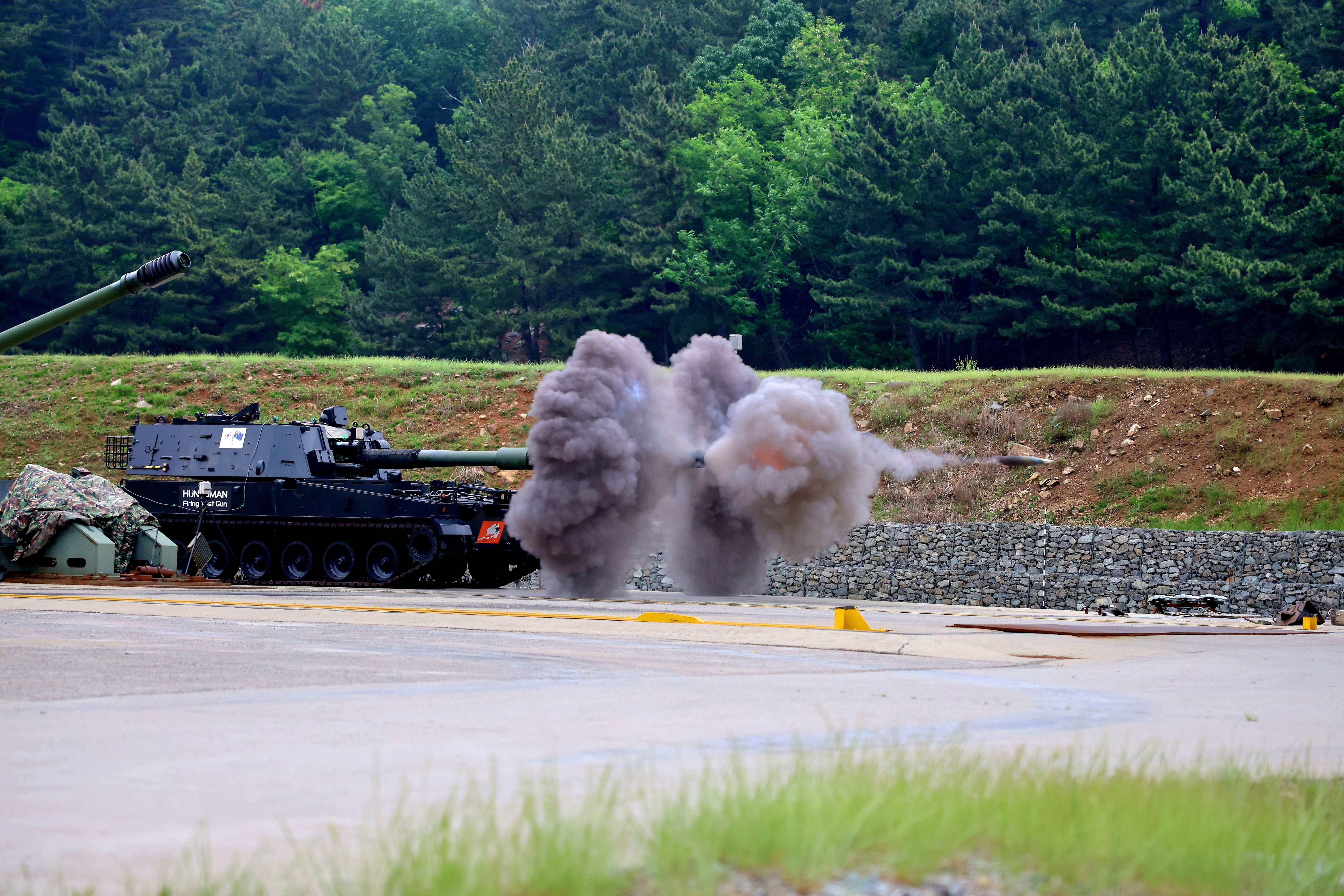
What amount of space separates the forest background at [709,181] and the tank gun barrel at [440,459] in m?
26.4

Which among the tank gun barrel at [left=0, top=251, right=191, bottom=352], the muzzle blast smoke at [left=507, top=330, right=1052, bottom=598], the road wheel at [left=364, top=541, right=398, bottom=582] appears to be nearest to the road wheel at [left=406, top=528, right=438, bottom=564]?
the road wheel at [left=364, top=541, right=398, bottom=582]

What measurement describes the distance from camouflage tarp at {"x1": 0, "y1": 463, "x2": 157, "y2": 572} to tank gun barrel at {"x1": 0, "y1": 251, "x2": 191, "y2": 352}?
13.1 ft

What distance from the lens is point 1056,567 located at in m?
27.5

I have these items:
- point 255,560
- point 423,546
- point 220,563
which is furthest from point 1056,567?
Answer: point 220,563

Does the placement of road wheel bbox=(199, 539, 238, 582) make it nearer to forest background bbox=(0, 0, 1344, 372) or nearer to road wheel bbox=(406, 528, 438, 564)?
road wheel bbox=(406, 528, 438, 564)

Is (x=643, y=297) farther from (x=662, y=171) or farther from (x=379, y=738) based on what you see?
(x=379, y=738)

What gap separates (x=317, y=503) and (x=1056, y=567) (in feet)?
44.8

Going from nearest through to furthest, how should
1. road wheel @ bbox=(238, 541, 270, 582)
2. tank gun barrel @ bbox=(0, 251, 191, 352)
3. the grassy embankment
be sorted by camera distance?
tank gun barrel @ bbox=(0, 251, 191, 352) → road wheel @ bbox=(238, 541, 270, 582) → the grassy embankment

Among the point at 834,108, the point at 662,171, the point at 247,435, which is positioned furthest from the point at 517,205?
the point at 247,435

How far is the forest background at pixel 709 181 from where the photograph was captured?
160 feet

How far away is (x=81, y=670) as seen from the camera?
1039cm

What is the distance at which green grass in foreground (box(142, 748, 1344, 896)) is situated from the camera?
4.08 m

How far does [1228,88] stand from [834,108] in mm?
19517

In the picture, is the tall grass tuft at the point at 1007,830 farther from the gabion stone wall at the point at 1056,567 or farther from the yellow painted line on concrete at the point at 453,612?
the gabion stone wall at the point at 1056,567
